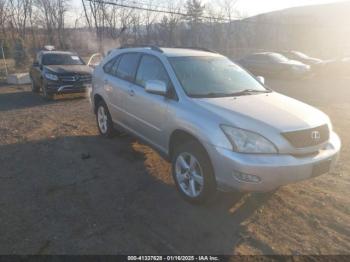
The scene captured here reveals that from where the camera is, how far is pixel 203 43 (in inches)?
1799

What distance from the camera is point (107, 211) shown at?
386cm

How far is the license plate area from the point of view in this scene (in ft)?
11.6

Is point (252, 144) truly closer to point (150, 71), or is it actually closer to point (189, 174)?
point (189, 174)

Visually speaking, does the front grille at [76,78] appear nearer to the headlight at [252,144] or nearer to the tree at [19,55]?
the headlight at [252,144]

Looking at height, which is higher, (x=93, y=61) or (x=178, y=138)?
(x=93, y=61)

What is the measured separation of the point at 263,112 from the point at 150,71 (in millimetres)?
1881

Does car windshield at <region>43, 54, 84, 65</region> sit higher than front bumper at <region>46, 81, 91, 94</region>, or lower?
higher

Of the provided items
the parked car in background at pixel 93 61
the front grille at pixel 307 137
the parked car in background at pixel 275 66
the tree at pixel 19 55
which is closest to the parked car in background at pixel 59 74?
the parked car in background at pixel 93 61

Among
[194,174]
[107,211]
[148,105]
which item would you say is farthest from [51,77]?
[194,174]

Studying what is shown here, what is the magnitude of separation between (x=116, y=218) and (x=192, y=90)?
1.77 meters

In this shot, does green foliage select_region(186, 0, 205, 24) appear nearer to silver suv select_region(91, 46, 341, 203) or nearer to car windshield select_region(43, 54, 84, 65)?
car windshield select_region(43, 54, 84, 65)

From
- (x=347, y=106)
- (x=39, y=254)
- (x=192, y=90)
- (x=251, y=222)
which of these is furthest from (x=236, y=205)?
(x=347, y=106)

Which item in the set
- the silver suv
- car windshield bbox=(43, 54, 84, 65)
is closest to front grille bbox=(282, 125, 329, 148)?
the silver suv

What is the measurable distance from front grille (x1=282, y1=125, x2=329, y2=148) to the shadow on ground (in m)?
0.93
